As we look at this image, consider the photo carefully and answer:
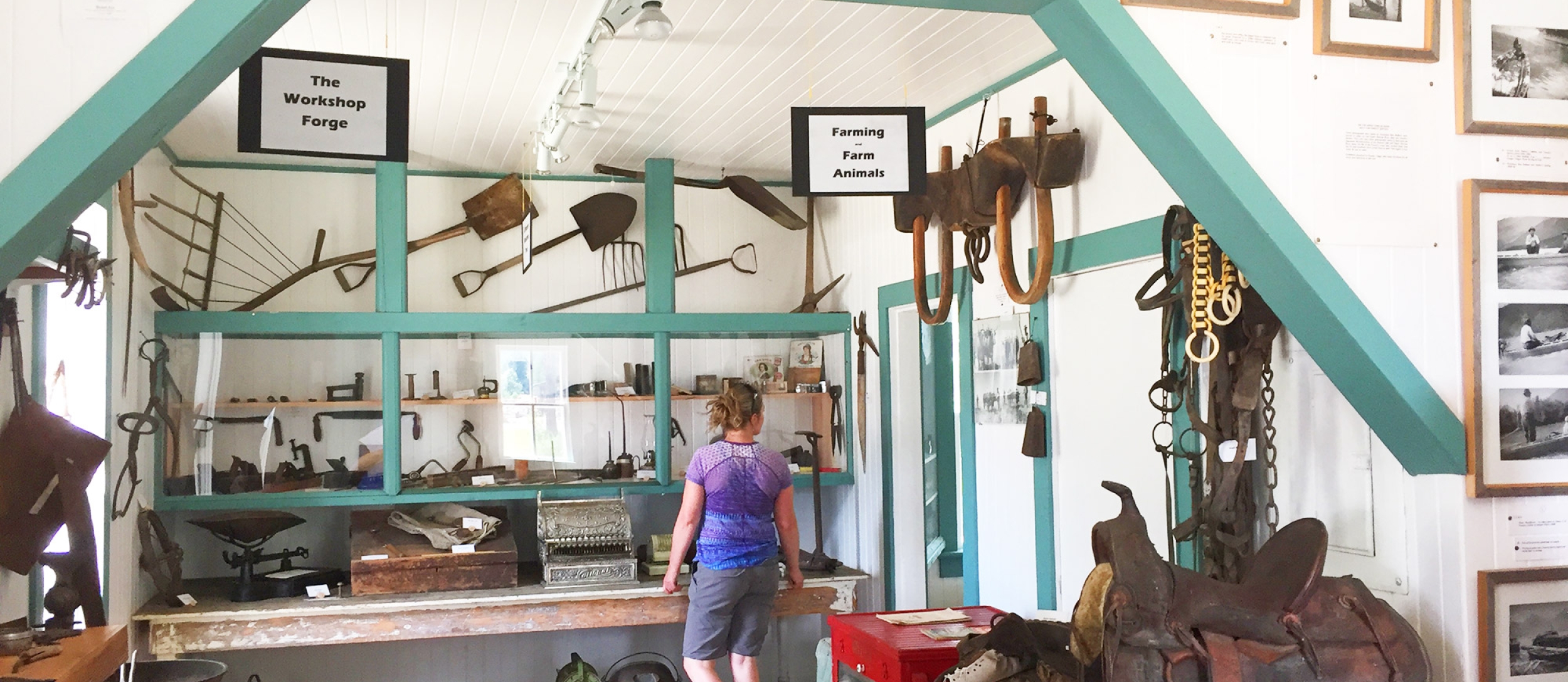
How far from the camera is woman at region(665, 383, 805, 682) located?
16.7 feet

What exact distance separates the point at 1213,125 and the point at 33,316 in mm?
3720

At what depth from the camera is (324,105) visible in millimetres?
3270

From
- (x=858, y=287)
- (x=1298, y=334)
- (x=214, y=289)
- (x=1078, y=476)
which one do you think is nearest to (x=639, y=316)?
(x=858, y=287)

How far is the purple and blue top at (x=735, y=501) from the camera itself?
5.09m

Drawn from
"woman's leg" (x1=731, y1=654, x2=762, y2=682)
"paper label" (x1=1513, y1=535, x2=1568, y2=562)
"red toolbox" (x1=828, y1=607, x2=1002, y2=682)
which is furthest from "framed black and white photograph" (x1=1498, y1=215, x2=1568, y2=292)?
"woman's leg" (x1=731, y1=654, x2=762, y2=682)

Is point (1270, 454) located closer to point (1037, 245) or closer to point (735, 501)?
point (1037, 245)

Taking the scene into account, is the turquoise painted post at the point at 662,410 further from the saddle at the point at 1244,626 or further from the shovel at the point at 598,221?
the saddle at the point at 1244,626

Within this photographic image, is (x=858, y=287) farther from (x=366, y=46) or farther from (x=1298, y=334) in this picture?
(x=1298, y=334)

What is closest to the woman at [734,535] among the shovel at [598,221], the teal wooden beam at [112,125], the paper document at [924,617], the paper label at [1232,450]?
the paper document at [924,617]

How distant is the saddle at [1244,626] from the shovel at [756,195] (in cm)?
444

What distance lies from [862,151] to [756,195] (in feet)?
8.84

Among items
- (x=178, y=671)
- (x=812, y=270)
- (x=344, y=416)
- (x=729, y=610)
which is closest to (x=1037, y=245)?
(x=729, y=610)

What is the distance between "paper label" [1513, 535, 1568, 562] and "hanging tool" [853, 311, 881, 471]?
152 inches

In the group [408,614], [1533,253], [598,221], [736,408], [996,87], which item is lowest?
[408,614]
